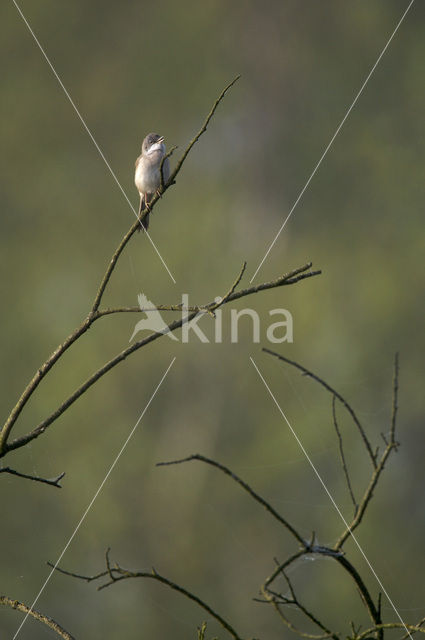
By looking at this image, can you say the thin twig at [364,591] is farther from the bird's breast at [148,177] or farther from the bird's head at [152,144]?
the bird's head at [152,144]

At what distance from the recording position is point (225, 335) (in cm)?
1520

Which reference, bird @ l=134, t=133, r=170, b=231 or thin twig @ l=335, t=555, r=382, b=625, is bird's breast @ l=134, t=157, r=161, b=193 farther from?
thin twig @ l=335, t=555, r=382, b=625

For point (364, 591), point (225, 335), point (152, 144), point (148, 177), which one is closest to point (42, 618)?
point (364, 591)

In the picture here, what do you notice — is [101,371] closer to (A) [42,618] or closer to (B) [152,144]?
(A) [42,618]

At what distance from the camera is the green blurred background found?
12.4 metres

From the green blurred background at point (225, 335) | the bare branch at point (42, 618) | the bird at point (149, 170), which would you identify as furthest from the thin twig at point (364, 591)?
the green blurred background at point (225, 335)

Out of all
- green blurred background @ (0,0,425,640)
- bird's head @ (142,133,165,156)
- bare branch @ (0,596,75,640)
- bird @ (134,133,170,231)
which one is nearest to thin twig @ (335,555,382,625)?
bare branch @ (0,596,75,640)

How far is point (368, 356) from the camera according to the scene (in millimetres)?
13898

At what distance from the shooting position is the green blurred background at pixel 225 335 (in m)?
12.4

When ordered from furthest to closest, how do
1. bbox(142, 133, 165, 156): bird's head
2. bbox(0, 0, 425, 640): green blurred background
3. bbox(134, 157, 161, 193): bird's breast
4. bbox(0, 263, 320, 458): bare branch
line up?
bbox(0, 0, 425, 640): green blurred background → bbox(142, 133, 165, 156): bird's head → bbox(134, 157, 161, 193): bird's breast → bbox(0, 263, 320, 458): bare branch

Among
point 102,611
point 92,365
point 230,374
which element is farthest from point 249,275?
point 102,611

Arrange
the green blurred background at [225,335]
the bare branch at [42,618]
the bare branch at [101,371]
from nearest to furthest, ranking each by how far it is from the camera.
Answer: the bare branch at [42,618] < the bare branch at [101,371] < the green blurred background at [225,335]

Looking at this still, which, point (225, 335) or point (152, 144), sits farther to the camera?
point (225, 335)

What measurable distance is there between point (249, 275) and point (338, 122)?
476cm
